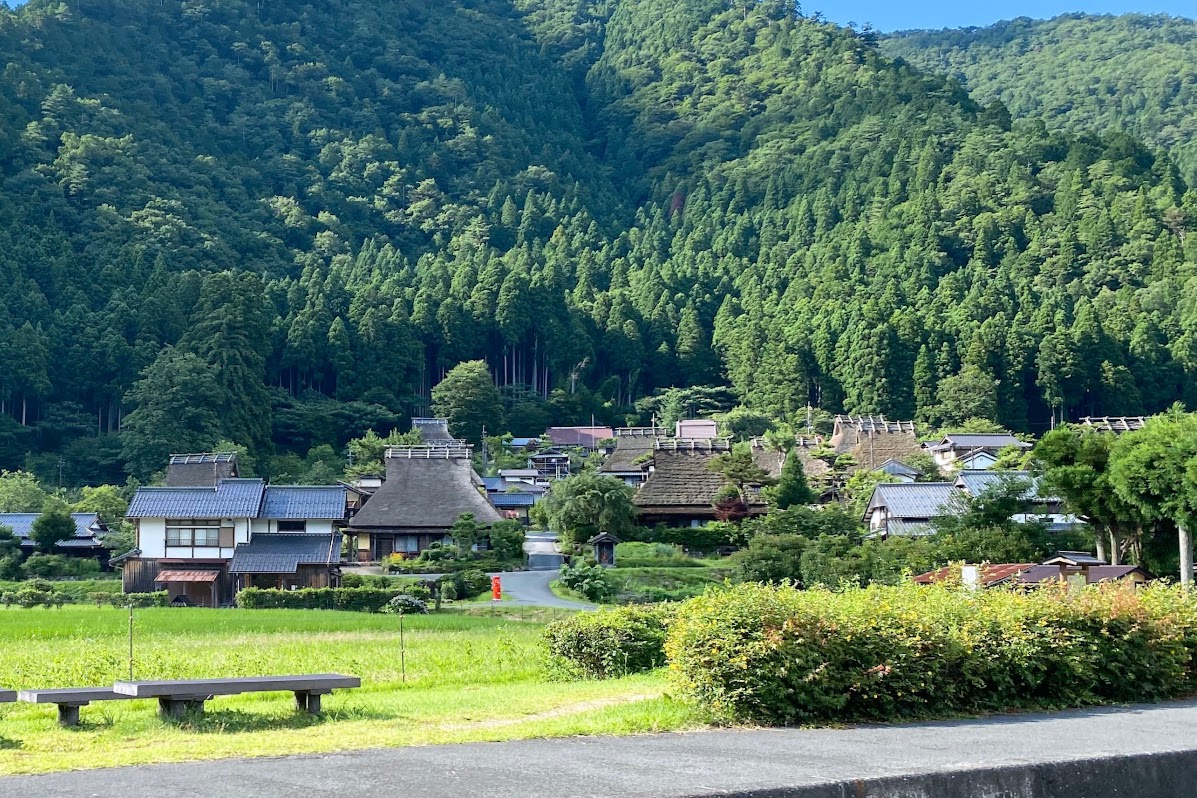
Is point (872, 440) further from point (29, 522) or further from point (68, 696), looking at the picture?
point (68, 696)

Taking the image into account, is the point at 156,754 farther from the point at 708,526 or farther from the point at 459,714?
the point at 708,526

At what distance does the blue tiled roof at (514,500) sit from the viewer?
2260 inches

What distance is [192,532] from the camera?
39.6 m

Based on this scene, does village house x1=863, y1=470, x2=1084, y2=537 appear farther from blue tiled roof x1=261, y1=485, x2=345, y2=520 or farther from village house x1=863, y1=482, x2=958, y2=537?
blue tiled roof x1=261, y1=485, x2=345, y2=520

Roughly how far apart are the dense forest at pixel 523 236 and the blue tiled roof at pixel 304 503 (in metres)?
25.6

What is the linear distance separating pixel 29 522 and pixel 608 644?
122 ft

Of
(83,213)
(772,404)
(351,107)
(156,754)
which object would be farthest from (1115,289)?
(156,754)

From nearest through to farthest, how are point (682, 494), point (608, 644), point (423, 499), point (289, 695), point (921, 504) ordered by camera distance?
point (289, 695) → point (608, 644) → point (921, 504) → point (423, 499) → point (682, 494)

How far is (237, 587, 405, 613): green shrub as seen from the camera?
33.3 metres

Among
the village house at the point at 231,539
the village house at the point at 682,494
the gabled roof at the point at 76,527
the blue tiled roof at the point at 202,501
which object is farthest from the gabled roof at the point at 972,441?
the gabled roof at the point at 76,527

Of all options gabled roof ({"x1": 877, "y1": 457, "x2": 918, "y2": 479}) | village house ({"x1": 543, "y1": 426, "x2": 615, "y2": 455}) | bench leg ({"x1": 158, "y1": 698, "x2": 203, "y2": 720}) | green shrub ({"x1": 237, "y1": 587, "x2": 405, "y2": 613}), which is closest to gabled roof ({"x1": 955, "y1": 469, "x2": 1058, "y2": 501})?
gabled roof ({"x1": 877, "y1": 457, "x2": 918, "y2": 479})

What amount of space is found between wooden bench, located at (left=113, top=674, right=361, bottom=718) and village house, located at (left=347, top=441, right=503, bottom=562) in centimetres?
3352

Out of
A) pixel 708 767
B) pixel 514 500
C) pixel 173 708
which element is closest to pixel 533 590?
pixel 514 500

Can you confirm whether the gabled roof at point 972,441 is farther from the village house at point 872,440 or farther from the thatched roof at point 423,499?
the thatched roof at point 423,499
